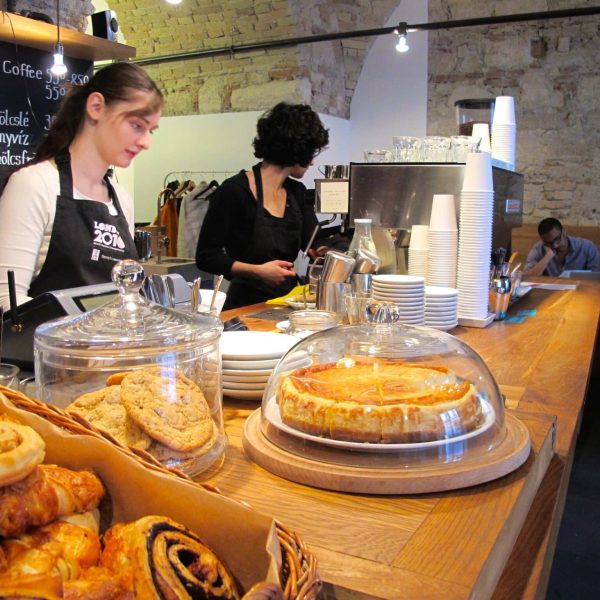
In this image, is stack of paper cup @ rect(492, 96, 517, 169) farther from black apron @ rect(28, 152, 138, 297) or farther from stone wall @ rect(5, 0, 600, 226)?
stone wall @ rect(5, 0, 600, 226)

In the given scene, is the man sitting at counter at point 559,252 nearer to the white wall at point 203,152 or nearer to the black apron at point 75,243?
the white wall at point 203,152

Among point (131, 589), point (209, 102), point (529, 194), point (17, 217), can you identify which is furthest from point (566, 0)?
point (131, 589)

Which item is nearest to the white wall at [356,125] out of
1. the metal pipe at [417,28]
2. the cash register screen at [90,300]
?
the metal pipe at [417,28]

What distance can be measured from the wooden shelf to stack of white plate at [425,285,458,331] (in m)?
3.34

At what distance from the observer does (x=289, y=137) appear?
3.55 m

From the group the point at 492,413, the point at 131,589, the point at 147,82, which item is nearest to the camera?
the point at 131,589

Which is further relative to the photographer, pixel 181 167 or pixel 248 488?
pixel 181 167

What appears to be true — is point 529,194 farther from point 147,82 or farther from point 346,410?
point 346,410

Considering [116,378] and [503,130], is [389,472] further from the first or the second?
[503,130]

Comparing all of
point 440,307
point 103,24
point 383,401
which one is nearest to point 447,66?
point 103,24

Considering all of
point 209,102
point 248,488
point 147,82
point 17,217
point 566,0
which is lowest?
point 248,488

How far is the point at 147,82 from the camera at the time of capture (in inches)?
98.3

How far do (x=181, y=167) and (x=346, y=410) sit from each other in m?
7.90

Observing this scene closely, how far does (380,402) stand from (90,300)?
0.90 meters
